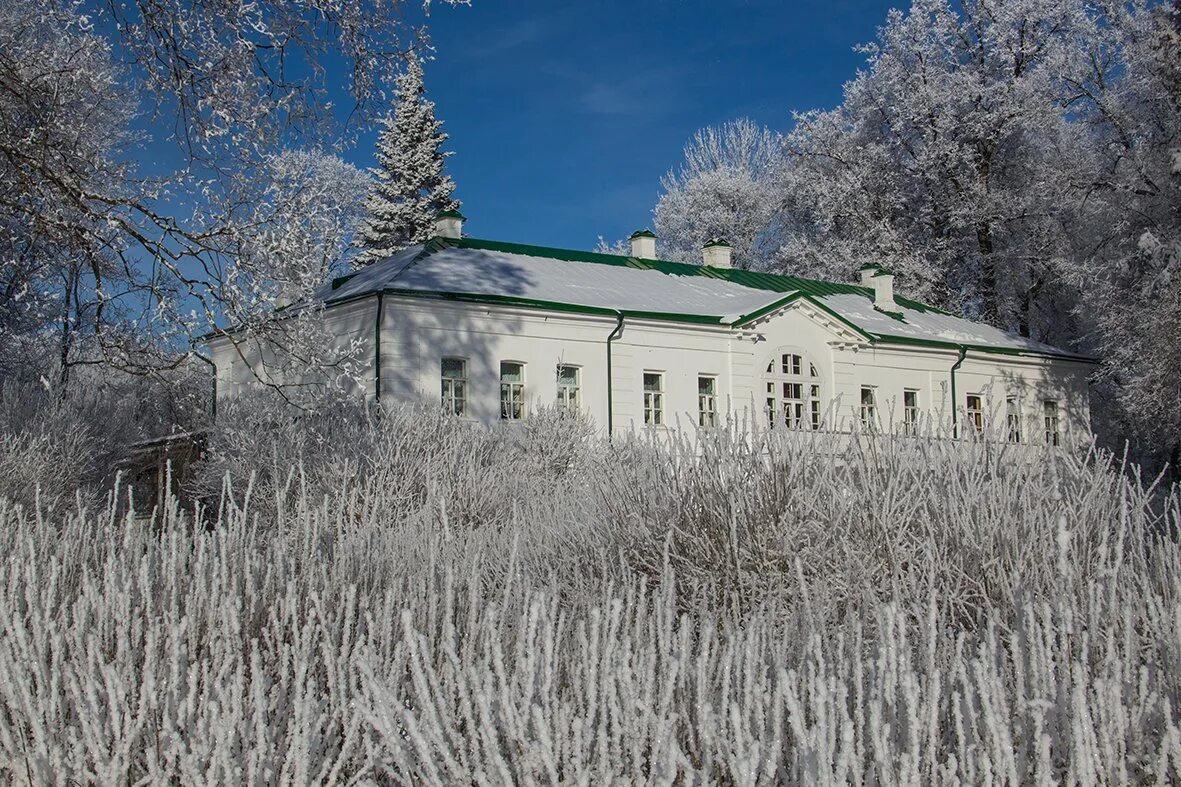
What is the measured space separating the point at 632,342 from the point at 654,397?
1.37 meters

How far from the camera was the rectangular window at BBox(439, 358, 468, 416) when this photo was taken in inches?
853

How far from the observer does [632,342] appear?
23.6m

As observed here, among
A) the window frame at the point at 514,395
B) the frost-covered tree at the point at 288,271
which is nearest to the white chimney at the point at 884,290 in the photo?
the window frame at the point at 514,395

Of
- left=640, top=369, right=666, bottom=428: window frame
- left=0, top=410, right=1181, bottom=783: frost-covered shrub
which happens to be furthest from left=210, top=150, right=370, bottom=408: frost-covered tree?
left=640, top=369, right=666, bottom=428: window frame

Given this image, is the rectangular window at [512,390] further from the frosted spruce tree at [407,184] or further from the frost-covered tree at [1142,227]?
the frosted spruce tree at [407,184]

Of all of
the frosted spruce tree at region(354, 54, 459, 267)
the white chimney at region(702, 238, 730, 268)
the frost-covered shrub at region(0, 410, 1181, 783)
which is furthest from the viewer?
the frosted spruce tree at region(354, 54, 459, 267)

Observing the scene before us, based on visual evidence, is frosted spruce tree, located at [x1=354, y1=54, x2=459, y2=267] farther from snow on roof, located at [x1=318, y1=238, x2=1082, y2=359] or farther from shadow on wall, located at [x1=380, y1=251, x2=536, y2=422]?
shadow on wall, located at [x1=380, y1=251, x2=536, y2=422]

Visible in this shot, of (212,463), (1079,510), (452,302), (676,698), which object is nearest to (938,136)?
(452,302)

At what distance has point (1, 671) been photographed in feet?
11.7

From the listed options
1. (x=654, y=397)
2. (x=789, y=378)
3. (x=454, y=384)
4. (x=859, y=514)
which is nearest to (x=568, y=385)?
(x=654, y=397)

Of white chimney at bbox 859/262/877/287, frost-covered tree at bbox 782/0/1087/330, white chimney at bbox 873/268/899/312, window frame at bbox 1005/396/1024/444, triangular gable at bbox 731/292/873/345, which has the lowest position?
window frame at bbox 1005/396/1024/444

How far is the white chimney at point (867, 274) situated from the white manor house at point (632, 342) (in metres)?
1.37

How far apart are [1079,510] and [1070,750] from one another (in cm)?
428

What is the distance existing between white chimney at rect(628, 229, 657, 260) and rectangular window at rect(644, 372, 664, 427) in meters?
6.28
